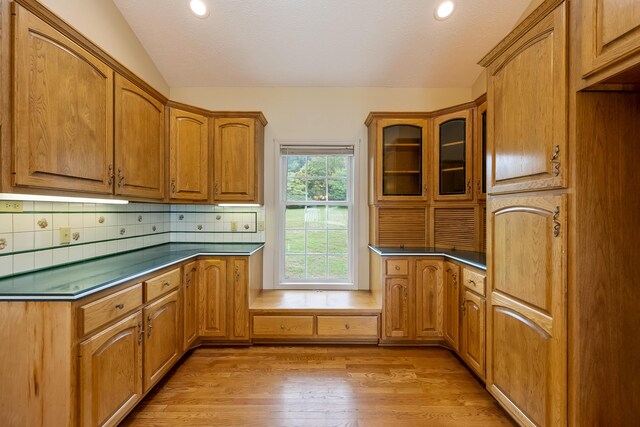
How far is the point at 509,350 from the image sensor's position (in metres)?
1.77

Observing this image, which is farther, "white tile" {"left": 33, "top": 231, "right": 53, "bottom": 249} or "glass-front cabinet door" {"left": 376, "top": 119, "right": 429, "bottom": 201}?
"glass-front cabinet door" {"left": 376, "top": 119, "right": 429, "bottom": 201}

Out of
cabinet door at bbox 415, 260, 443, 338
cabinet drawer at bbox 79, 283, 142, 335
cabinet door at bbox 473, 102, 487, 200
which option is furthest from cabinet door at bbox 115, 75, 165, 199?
cabinet door at bbox 473, 102, 487, 200

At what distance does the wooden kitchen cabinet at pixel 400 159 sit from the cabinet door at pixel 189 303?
183 centimetres

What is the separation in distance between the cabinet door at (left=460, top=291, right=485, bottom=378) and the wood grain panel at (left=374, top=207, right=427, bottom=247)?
898mm

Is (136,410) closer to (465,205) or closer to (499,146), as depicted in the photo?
(499,146)

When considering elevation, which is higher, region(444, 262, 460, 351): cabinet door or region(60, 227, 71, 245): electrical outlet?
region(60, 227, 71, 245): electrical outlet

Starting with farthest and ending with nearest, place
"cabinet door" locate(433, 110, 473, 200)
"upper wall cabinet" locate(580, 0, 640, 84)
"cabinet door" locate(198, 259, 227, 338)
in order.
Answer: "cabinet door" locate(433, 110, 473, 200) → "cabinet door" locate(198, 259, 227, 338) → "upper wall cabinet" locate(580, 0, 640, 84)

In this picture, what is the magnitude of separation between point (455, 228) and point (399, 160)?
876 mm

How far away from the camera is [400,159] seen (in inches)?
125

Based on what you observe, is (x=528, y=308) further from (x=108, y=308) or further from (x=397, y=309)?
(x=108, y=308)

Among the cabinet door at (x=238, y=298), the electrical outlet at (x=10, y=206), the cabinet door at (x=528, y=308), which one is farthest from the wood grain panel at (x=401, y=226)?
the electrical outlet at (x=10, y=206)

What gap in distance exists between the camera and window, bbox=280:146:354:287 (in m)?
3.52

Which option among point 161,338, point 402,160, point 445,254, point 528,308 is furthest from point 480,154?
point 161,338

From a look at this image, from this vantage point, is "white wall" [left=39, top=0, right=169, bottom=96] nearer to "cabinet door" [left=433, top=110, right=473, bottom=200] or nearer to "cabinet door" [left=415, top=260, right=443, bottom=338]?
"cabinet door" [left=433, top=110, right=473, bottom=200]
